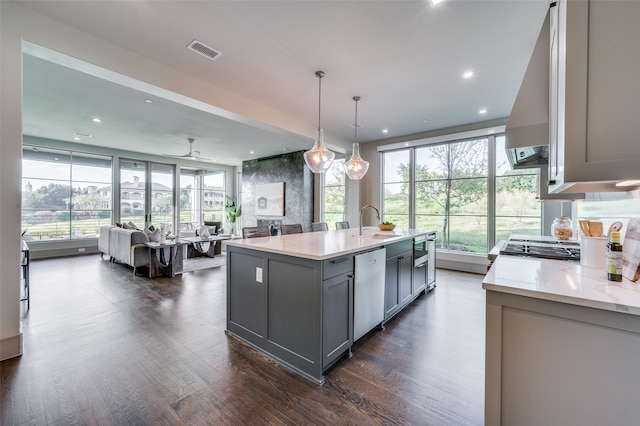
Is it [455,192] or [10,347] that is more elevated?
[455,192]

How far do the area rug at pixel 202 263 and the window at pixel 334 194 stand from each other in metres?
3.07

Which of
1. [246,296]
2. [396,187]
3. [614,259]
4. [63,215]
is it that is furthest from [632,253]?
[63,215]

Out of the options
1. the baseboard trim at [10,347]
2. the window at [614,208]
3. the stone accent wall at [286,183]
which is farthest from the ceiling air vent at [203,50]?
the stone accent wall at [286,183]

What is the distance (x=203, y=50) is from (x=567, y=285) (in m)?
3.59

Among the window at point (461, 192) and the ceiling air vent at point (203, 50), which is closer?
the ceiling air vent at point (203, 50)

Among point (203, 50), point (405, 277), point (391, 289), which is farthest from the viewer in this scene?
point (405, 277)

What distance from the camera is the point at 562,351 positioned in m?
1.08

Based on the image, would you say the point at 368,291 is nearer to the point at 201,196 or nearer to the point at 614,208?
the point at 614,208

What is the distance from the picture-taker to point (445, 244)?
18.5ft

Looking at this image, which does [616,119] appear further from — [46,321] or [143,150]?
[143,150]

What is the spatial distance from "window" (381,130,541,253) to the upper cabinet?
4.53 m

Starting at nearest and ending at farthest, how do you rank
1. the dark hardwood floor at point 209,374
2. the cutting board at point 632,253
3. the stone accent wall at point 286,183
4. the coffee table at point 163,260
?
the cutting board at point 632,253
the dark hardwood floor at point 209,374
the coffee table at point 163,260
the stone accent wall at point 286,183

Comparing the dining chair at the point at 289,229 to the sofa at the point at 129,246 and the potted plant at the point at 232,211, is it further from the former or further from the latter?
the potted plant at the point at 232,211

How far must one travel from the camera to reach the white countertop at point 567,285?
993mm
